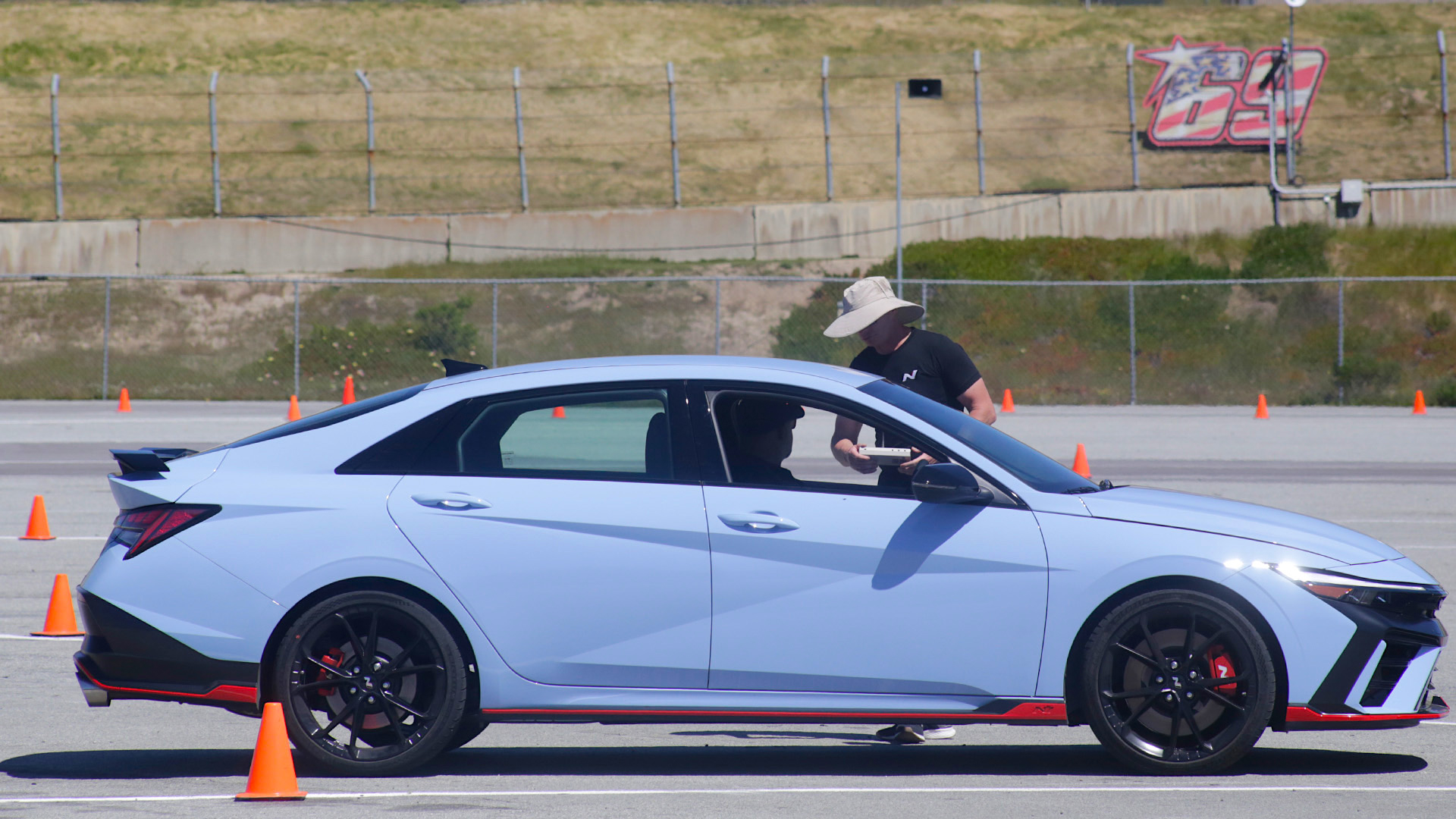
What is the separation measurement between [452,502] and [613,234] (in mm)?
34043

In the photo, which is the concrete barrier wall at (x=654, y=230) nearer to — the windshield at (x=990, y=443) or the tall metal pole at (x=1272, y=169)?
the tall metal pole at (x=1272, y=169)

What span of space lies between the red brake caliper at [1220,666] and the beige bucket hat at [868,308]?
2290 mm

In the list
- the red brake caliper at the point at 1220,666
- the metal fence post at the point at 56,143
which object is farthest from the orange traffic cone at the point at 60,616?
the metal fence post at the point at 56,143

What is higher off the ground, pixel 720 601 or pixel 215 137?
pixel 215 137

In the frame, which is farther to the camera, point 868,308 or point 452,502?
point 868,308

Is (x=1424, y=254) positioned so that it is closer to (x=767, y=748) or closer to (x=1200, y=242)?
(x=1200, y=242)

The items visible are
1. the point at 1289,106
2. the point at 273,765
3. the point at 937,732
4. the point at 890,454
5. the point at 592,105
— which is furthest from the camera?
the point at 592,105

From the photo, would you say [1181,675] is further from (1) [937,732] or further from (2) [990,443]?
(1) [937,732]

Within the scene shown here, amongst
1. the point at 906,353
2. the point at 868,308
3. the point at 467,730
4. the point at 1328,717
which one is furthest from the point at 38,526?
the point at 1328,717

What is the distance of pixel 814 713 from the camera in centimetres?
547

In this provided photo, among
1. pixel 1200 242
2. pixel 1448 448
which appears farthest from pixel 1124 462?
pixel 1200 242

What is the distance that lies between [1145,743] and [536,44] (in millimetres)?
52424

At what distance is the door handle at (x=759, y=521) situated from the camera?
5.45m

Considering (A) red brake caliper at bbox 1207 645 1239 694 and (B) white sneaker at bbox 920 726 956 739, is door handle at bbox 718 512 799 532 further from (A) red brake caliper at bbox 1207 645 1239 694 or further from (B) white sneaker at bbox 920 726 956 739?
(A) red brake caliper at bbox 1207 645 1239 694
